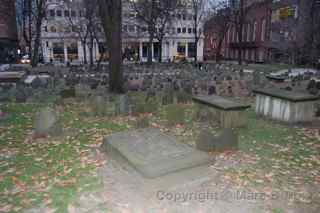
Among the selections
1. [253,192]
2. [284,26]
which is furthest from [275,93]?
[284,26]

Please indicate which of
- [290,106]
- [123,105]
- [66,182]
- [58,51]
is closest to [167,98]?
[123,105]

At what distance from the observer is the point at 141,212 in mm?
2979

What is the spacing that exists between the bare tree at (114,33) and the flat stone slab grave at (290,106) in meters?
5.77

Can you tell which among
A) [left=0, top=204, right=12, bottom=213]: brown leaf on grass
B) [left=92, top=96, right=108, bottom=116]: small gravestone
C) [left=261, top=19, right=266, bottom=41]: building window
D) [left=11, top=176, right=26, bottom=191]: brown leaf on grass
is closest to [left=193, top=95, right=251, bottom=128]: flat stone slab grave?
[left=92, top=96, right=108, bottom=116]: small gravestone

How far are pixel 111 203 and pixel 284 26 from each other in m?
24.2

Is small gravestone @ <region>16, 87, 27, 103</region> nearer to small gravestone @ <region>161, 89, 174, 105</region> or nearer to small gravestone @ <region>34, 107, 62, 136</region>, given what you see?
small gravestone @ <region>34, 107, 62, 136</region>

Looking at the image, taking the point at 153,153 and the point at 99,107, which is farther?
the point at 99,107

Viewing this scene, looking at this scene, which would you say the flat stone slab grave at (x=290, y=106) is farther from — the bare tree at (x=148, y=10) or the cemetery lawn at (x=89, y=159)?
the bare tree at (x=148, y=10)

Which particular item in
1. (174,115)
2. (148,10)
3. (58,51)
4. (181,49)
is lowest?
(174,115)

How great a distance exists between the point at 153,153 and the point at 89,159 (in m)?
1.33

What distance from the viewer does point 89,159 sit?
4.46 meters

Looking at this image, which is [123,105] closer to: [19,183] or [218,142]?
[218,142]

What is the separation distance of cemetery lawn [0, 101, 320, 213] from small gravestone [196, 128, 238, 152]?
0.17 metres

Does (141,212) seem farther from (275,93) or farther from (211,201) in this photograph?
(275,93)
